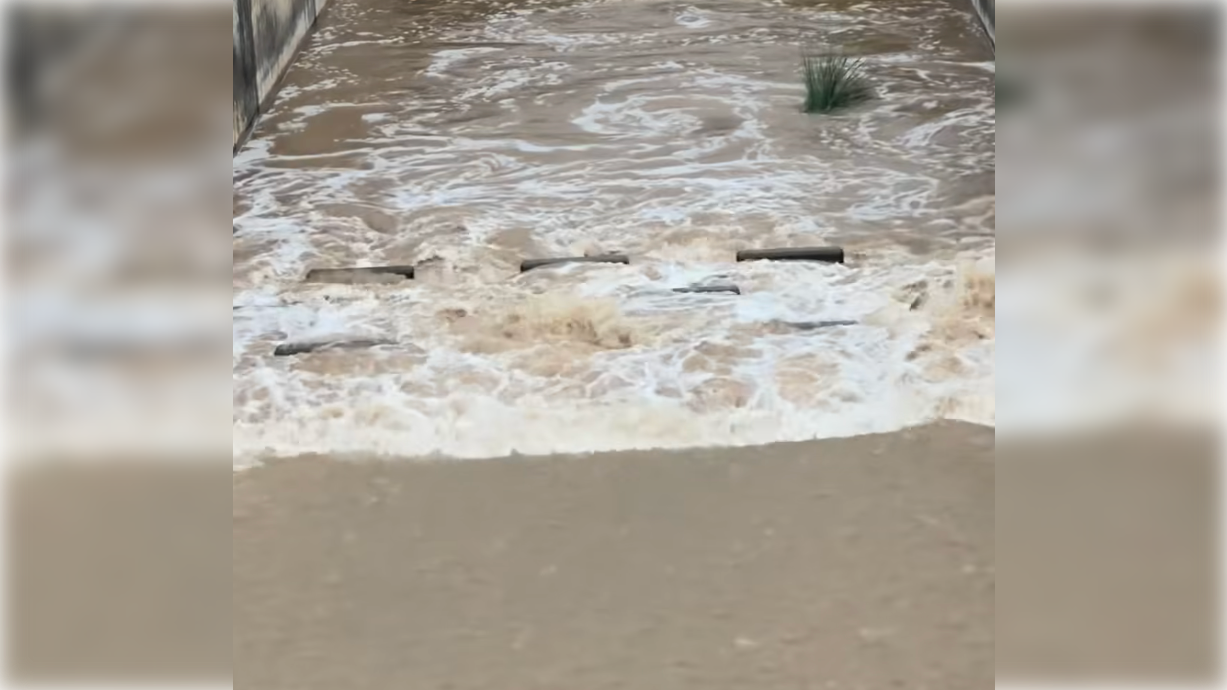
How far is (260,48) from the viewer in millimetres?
4250

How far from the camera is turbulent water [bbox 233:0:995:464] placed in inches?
96.0

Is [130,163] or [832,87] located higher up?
[130,163]

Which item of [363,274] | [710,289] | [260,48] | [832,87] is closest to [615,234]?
[710,289]

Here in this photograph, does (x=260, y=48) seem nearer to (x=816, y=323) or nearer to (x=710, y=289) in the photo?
(x=710, y=289)

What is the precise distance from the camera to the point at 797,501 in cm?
212

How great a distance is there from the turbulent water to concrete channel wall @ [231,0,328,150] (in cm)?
8

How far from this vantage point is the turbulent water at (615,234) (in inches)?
96.0

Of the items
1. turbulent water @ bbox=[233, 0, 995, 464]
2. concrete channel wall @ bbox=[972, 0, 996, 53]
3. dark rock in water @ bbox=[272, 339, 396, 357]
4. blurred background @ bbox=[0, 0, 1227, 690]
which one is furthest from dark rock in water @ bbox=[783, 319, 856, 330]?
concrete channel wall @ bbox=[972, 0, 996, 53]

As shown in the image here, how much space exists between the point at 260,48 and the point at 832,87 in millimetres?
1929

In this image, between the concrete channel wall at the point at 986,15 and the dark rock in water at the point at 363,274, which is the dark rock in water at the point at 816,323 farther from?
the concrete channel wall at the point at 986,15

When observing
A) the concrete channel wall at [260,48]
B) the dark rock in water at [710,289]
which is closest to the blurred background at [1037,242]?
the dark rock in water at [710,289]

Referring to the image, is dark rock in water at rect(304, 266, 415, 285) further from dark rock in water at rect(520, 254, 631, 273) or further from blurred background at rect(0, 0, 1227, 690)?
blurred background at rect(0, 0, 1227, 690)

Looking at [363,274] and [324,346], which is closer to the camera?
[324,346]

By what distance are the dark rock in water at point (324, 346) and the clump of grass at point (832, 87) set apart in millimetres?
1861
